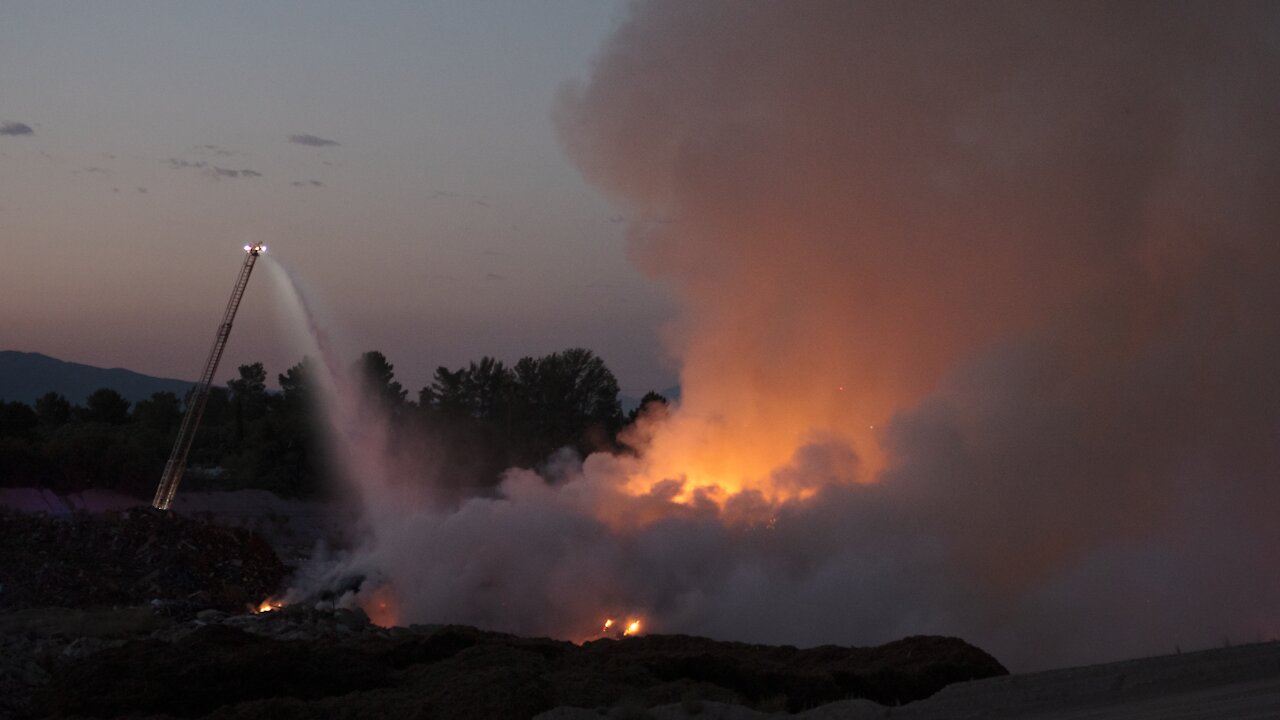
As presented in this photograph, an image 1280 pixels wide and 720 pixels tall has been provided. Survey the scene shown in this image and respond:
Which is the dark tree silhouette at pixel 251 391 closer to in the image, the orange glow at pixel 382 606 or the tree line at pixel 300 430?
the tree line at pixel 300 430

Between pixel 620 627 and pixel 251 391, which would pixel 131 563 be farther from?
pixel 251 391

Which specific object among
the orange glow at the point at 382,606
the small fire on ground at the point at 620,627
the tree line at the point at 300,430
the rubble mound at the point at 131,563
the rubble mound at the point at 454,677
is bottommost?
the rubble mound at the point at 454,677

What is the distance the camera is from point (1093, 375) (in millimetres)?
39844

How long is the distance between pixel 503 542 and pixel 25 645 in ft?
46.3

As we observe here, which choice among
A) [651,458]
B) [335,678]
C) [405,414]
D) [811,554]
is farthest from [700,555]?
[405,414]

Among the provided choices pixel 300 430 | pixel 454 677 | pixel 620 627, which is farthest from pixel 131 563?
pixel 300 430

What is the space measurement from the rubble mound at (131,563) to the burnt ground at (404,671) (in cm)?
531

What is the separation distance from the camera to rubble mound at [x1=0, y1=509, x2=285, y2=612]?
3794 cm

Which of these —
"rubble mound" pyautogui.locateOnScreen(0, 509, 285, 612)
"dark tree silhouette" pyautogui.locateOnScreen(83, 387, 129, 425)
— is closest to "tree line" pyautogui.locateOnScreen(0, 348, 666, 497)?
"dark tree silhouette" pyautogui.locateOnScreen(83, 387, 129, 425)

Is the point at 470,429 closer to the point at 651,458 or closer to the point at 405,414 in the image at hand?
the point at 405,414

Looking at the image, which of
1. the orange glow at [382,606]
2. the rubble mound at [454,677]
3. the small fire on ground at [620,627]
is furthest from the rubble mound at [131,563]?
the rubble mound at [454,677]

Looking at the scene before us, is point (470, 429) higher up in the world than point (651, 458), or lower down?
higher up

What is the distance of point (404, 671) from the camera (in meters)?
23.2

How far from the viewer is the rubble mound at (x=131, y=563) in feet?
124
